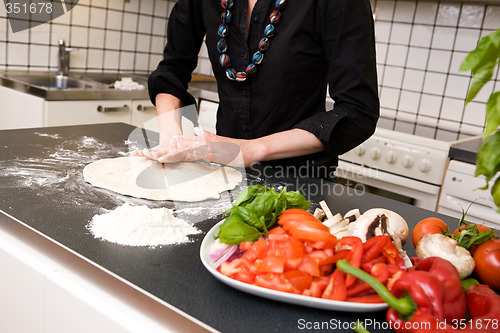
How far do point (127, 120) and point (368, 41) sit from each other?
1.63 meters

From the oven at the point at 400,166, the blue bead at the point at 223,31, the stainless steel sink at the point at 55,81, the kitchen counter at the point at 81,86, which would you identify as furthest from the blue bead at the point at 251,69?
the stainless steel sink at the point at 55,81

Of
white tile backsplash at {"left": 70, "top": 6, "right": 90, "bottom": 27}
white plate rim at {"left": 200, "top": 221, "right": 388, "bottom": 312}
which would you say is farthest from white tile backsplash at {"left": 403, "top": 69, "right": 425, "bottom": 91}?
white plate rim at {"left": 200, "top": 221, "right": 388, "bottom": 312}

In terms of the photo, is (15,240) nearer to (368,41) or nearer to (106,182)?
(106,182)

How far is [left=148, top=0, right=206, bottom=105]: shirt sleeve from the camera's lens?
148 centimetres

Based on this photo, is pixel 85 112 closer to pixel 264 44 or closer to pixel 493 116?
pixel 264 44

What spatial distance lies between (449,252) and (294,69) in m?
0.73

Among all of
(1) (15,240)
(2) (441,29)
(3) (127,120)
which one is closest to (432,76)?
(2) (441,29)

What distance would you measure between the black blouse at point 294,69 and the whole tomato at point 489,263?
509mm

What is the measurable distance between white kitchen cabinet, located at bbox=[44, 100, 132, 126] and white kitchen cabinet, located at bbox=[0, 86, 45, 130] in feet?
0.15

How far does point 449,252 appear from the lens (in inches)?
28.1

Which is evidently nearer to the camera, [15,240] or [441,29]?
[15,240]

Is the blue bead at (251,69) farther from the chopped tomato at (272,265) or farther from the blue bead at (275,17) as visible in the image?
the chopped tomato at (272,265)

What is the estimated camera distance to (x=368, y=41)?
1.16 metres

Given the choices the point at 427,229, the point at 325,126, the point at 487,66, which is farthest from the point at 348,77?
the point at 487,66
